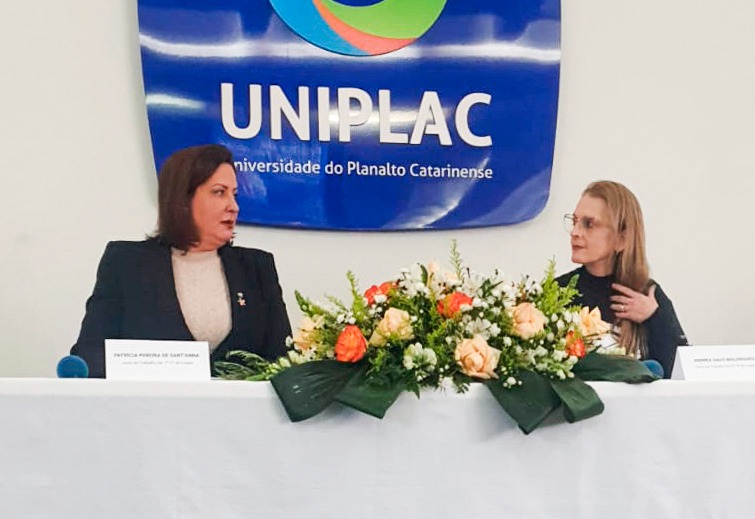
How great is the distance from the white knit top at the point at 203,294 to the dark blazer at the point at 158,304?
0.05 feet

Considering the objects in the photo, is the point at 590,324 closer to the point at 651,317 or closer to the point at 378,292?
the point at 378,292

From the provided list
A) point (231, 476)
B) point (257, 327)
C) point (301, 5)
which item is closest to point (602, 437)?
point (231, 476)

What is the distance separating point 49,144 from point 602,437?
1992mm

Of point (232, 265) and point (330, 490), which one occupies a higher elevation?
point (232, 265)

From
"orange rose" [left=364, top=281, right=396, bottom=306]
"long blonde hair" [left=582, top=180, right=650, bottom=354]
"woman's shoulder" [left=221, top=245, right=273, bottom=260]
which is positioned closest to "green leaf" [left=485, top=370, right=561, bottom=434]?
"orange rose" [left=364, top=281, right=396, bottom=306]

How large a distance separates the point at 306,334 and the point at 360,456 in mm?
217

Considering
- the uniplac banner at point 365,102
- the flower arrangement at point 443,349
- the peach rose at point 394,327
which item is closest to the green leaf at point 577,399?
the flower arrangement at point 443,349

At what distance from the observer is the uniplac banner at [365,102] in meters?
2.94

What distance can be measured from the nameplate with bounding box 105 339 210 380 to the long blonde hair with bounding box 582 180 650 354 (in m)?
1.53

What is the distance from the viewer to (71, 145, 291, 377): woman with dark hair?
2.45 m

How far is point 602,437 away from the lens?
1.52m

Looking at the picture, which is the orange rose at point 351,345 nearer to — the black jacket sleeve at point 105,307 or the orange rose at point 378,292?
the orange rose at point 378,292

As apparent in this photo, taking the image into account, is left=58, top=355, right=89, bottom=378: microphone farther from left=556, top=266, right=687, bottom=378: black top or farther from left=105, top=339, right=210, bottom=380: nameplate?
left=556, top=266, right=687, bottom=378: black top

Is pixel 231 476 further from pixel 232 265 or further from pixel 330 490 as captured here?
pixel 232 265
